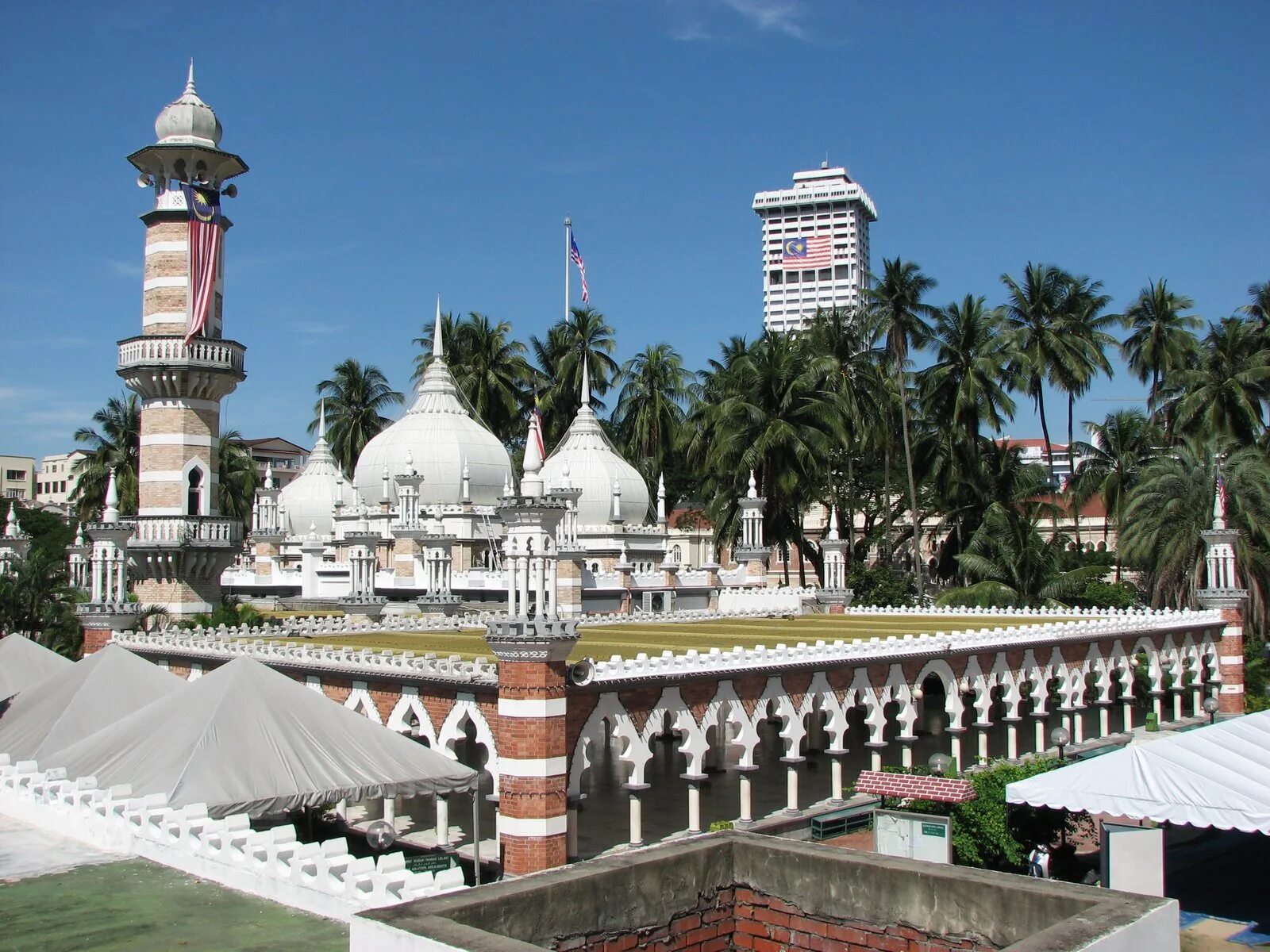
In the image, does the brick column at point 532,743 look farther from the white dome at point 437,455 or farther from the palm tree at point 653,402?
the palm tree at point 653,402

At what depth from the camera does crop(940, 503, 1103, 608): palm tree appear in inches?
1756

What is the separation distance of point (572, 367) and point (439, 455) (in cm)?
2029

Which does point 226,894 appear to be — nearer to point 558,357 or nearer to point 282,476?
point 558,357

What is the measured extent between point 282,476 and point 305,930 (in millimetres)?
125576

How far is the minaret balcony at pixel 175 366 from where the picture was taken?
A: 3678 centimetres

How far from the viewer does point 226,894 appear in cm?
1110

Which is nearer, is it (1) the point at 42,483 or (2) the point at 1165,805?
(2) the point at 1165,805

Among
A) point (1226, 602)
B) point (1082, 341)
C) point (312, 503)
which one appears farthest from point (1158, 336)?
point (312, 503)

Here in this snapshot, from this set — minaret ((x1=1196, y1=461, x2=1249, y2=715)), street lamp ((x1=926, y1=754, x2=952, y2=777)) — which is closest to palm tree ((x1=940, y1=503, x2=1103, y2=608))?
minaret ((x1=1196, y1=461, x2=1249, y2=715))

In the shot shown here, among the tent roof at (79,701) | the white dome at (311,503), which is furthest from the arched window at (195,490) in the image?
the white dome at (311,503)

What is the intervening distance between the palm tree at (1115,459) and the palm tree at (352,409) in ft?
139

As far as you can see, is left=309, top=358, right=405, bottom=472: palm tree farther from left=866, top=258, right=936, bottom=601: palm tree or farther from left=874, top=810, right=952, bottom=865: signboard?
left=874, top=810, right=952, bottom=865: signboard

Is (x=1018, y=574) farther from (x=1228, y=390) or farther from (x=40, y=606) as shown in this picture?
(x=40, y=606)

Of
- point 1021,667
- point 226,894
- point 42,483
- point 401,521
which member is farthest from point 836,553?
point 42,483
